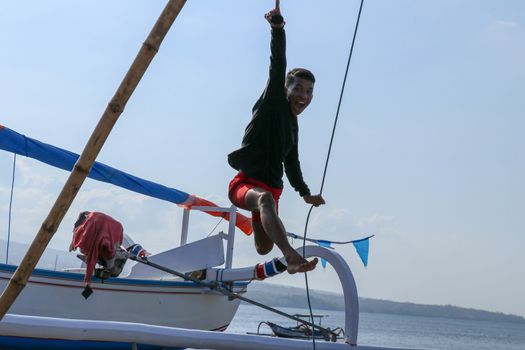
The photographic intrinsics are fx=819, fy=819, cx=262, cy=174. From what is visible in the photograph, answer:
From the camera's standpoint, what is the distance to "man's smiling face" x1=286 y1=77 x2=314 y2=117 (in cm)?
533

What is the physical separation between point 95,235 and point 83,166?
6.83 metres

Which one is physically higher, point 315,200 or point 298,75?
point 298,75

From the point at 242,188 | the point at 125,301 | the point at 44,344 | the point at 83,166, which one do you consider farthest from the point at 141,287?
the point at 83,166

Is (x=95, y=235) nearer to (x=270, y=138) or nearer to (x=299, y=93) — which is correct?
(x=270, y=138)

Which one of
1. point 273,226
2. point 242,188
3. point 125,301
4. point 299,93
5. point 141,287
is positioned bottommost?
point 125,301

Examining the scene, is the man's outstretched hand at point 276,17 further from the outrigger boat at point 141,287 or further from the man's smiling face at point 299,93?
the outrigger boat at point 141,287

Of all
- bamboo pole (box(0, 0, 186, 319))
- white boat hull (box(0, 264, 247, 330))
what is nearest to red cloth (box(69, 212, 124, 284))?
white boat hull (box(0, 264, 247, 330))

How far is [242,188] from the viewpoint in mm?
5242

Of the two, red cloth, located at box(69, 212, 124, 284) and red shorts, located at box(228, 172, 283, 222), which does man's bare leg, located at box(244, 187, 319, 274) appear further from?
red cloth, located at box(69, 212, 124, 284)

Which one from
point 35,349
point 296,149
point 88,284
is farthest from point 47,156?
point 296,149

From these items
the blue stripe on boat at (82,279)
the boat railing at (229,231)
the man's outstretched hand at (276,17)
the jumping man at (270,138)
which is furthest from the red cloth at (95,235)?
the man's outstretched hand at (276,17)

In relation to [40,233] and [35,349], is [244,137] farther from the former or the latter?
[35,349]

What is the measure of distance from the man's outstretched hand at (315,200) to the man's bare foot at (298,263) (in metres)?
1.19

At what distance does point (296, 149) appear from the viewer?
19.0 feet
